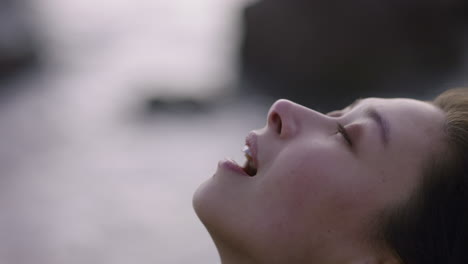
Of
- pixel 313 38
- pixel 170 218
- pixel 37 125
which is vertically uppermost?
pixel 313 38

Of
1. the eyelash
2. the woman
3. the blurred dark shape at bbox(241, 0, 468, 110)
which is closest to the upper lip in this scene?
the woman

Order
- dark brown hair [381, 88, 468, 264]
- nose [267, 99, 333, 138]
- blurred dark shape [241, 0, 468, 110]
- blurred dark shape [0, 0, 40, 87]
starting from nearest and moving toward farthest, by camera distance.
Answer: dark brown hair [381, 88, 468, 264]
nose [267, 99, 333, 138]
blurred dark shape [241, 0, 468, 110]
blurred dark shape [0, 0, 40, 87]

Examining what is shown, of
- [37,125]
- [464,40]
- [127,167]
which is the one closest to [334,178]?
[127,167]

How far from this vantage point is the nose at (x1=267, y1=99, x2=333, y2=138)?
170 cm

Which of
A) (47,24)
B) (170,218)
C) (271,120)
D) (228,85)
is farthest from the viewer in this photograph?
(47,24)

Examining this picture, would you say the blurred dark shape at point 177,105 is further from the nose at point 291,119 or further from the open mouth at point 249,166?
the nose at point 291,119

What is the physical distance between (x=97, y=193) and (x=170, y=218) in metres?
0.66

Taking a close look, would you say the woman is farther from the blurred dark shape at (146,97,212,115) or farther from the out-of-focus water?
the blurred dark shape at (146,97,212,115)

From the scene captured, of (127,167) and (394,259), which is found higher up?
(394,259)

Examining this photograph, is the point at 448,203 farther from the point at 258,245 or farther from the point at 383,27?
the point at 383,27

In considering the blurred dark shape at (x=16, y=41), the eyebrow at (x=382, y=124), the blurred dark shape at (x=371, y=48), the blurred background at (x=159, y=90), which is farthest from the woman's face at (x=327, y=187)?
the blurred dark shape at (x=16, y=41)

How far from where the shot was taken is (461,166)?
5.16 ft

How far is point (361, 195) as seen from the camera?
1602mm

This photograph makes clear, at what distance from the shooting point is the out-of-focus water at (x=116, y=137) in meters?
4.41
